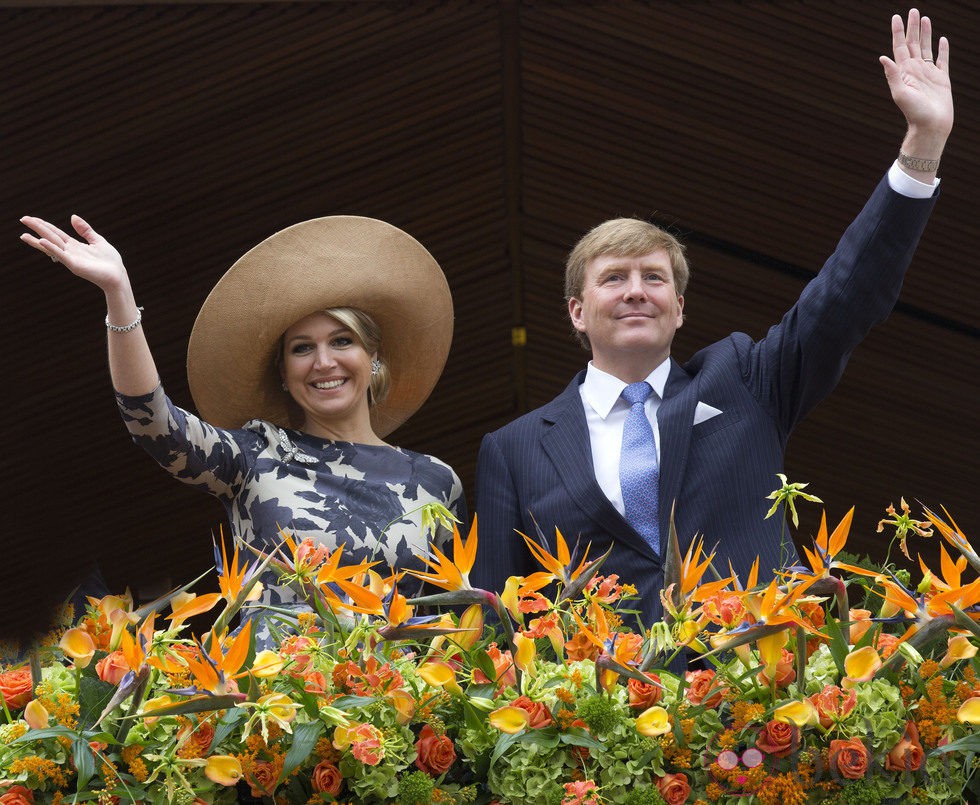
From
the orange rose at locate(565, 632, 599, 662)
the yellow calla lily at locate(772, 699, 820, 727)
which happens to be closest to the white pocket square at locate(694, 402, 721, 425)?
the orange rose at locate(565, 632, 599, 662)

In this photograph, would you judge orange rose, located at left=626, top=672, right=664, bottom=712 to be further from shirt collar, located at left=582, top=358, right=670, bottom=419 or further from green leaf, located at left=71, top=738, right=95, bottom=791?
shirt collar, located at left=582, top=358, right=670, bottom=419

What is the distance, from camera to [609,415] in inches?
106

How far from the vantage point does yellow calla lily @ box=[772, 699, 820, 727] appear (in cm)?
161

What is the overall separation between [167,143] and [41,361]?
1.09 meters

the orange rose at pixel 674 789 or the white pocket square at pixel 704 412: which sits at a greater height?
the white pocket square at pixel 704 412

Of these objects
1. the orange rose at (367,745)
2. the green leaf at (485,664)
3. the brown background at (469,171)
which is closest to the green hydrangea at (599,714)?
the green leaf at (485,664)

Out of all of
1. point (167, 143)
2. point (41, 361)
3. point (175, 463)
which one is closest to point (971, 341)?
point (167, 143)

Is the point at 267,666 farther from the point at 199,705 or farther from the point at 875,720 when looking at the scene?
the point at 875,720

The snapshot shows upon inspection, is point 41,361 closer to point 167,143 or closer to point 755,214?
Answer: point 167,143

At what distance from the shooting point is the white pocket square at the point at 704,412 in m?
2.59

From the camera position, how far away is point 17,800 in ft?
5.35

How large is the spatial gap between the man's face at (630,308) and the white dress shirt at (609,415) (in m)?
0.04

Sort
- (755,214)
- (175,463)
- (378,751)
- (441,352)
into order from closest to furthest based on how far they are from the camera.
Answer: (378,751) < (175,463) < (441,352) < (755,214)

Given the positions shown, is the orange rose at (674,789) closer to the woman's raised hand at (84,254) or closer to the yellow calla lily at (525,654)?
the yellow calla lily at (525,654)
